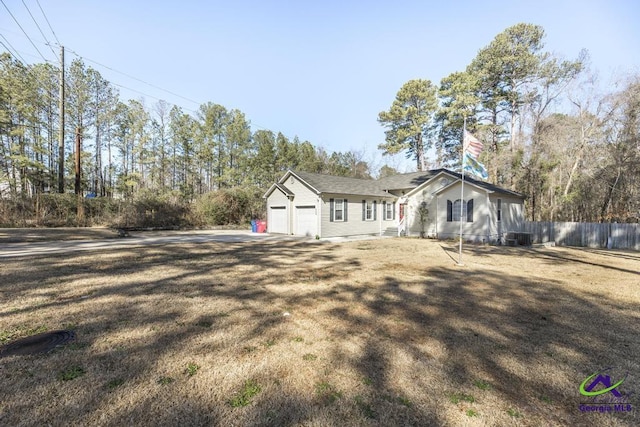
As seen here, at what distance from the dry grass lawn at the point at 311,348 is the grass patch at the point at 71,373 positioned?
19 mm

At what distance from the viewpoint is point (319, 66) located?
19.2 metres

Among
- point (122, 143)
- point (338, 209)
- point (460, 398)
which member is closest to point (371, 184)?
point (338, 209)

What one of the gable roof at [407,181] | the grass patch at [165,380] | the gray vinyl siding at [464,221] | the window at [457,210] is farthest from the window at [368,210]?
the grass patch at [165,380]

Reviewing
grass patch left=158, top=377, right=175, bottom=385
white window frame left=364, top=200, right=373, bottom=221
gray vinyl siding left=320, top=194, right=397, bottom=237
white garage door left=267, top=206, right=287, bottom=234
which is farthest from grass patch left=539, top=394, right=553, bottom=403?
white garage door left=267, top=206, right=287, bottom=234

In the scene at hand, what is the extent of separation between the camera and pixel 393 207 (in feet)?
70.2

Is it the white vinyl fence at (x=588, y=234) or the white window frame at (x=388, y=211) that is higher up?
the white window frame at (x=388, y=211)

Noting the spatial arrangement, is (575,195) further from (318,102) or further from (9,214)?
(9,214)

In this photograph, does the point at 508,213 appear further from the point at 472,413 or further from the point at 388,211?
the point at 472,413

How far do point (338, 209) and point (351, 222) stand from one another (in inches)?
57.4

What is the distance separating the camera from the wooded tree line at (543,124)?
1705 cm

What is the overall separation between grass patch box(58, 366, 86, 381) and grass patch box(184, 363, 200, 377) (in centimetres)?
99

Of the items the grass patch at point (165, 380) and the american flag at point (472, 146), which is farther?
the american flag at point (472, 146)

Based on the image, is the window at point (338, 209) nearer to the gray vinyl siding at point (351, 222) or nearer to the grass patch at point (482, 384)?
the gray vinyl siding at point (351, 222)

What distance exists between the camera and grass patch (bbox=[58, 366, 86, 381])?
2672mm
